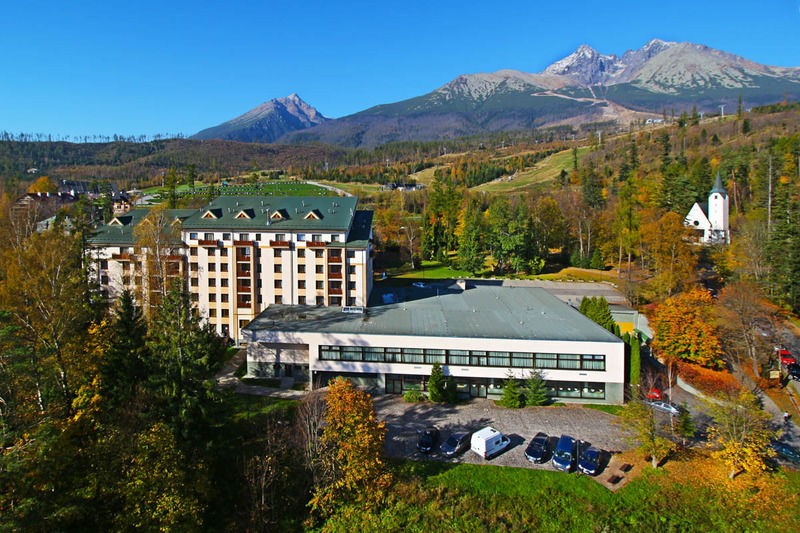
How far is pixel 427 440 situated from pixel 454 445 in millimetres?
1586

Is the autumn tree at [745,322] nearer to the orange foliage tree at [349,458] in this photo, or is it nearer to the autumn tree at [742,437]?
the autumn tree at [742,437]

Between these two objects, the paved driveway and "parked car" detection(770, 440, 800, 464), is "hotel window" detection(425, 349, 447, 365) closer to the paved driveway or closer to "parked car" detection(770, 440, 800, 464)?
the paved driveway

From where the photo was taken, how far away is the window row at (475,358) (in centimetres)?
3228

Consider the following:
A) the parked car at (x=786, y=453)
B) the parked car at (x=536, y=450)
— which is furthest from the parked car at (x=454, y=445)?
the parked car at (x=786, y=453)

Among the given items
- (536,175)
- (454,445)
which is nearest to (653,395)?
(454,445)

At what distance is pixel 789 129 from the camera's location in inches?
4365

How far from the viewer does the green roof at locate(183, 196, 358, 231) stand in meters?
42.7

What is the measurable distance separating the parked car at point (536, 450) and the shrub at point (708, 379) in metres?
15.3

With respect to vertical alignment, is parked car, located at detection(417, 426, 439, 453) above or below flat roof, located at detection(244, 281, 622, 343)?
below

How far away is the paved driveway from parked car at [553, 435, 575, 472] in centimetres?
69

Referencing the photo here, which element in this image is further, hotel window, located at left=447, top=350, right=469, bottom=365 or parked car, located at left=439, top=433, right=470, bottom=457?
hotel window, located at left=447, top=350, right=469, bottom=365

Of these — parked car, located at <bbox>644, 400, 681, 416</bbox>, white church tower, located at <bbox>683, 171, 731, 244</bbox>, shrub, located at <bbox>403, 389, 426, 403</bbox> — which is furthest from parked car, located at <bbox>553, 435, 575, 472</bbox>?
white church tower, located at <bbox>683, 171, 731, 244</bbox>

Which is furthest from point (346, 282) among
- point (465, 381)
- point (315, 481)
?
point (315, 481)

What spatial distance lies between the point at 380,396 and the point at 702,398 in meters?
23.3
